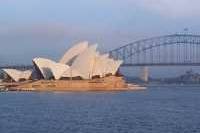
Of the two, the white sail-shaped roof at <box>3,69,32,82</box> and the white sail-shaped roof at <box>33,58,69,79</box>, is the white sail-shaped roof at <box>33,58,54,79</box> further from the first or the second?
the white sail-shaped roof at <box>3,69,32,82</box>

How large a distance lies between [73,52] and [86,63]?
11.6 feet

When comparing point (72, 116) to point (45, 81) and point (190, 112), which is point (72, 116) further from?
point (45, 81)

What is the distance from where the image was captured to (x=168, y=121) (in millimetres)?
35344

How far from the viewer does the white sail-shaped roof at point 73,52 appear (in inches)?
3804

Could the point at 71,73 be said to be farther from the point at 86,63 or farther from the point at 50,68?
the point at 50,68

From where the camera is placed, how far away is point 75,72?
98.6m

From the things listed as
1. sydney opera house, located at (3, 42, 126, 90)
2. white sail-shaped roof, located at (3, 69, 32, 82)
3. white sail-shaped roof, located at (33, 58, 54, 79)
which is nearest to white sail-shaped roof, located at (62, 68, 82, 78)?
sydney opera house, located at (3, 42, 126, 90)

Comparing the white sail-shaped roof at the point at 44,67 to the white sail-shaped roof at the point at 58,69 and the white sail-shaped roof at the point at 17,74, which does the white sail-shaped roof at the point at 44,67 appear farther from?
the white sail-shaped roof at the point at 17,74

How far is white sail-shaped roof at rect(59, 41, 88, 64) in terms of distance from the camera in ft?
317

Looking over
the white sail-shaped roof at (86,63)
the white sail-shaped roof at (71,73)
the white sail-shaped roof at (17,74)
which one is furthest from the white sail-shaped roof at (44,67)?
the white sail-shaped roof at (17,74)

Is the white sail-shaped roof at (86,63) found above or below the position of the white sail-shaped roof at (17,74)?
above

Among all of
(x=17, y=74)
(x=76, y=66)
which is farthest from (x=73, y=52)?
(x=17, y=74)

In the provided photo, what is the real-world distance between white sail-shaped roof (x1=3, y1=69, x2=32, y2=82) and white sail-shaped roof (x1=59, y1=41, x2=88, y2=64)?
10956mm

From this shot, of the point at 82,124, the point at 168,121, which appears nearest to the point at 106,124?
the point at 82,124
